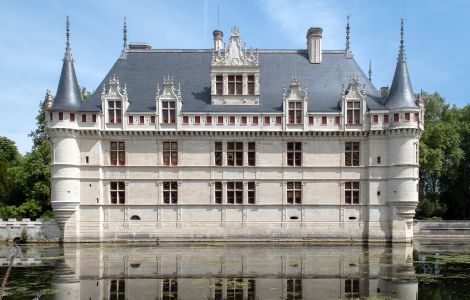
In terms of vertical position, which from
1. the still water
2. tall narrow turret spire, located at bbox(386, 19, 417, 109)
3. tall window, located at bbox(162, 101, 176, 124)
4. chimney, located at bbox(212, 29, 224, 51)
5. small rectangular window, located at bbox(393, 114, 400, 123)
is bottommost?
the still water

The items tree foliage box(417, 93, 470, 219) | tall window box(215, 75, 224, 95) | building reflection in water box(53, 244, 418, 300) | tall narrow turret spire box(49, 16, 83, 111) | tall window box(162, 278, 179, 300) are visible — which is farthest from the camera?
tree foliage box(417, 93, 470, 219)

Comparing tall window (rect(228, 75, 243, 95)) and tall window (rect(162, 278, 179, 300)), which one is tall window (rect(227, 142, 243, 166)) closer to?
tall window (rect(228, 75, 243, 95))

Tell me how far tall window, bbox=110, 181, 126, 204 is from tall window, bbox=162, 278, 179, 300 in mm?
Result: 15783

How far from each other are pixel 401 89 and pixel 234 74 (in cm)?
1148

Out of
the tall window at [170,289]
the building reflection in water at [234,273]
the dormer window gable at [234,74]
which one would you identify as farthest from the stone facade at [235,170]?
the tall window at [170,289]

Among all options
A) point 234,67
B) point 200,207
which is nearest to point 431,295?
point 200,207

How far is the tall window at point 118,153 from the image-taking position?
33.2m

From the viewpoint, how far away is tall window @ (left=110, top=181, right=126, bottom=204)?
3316cm

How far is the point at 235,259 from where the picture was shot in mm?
23781

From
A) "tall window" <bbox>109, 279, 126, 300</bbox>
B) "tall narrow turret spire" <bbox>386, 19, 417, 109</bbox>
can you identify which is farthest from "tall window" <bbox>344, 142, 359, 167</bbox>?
"tall window" <bbox>109, 279, 126, 300</bbox>

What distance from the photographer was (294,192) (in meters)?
33.3

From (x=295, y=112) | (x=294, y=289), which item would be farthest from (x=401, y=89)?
(x=294, y=289)

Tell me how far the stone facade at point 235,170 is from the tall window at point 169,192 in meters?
0.07

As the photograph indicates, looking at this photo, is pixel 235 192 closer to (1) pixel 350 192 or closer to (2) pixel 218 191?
(2) pixel 218 191
